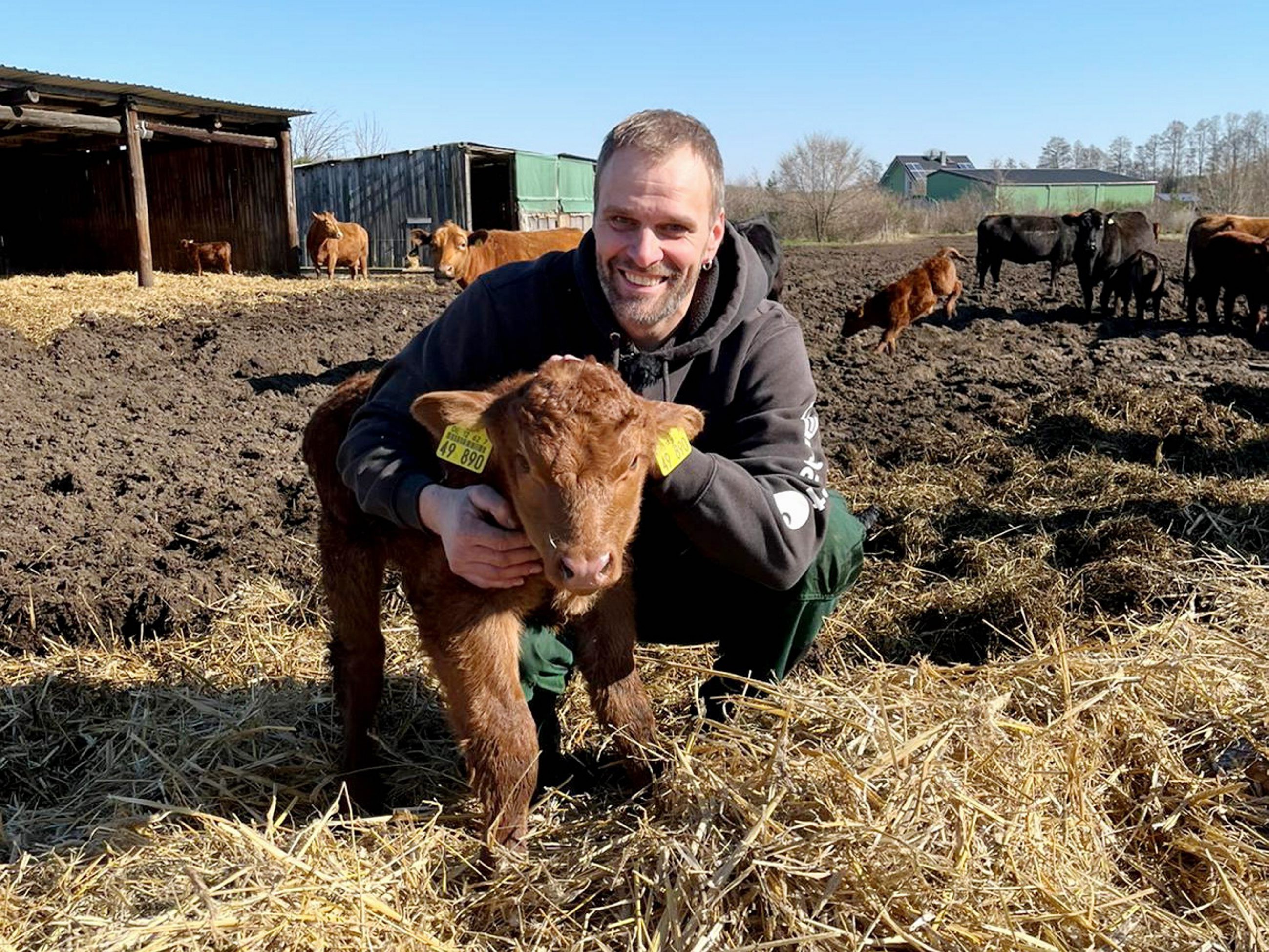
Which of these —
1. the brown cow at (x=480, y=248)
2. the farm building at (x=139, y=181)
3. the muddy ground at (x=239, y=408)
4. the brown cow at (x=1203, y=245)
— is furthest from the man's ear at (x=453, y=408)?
the farm building at (x=139, y=181)

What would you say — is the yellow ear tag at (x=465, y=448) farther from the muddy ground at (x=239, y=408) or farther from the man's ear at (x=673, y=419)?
the muddy ground at (x=239, y=408)

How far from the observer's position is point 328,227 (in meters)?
22.2

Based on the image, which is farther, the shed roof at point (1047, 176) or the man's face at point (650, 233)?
the shed roof at point (1047, 176)

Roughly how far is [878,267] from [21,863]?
21.9m

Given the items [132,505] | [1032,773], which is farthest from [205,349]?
[1032,773]

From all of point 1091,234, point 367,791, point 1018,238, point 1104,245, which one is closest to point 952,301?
point 1091,234

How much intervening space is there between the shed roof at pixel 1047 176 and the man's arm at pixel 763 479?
74376mm

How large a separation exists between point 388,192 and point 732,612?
1051 inches

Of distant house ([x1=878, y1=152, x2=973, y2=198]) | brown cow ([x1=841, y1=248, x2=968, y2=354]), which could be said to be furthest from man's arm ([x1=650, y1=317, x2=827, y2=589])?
distant house ([x1=878, y1=152, x2=973, y2=198])

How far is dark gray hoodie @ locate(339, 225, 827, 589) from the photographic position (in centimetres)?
316

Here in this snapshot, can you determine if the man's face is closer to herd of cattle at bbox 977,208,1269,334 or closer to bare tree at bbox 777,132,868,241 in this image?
herd of cattle at bbox 977,208,1269,334

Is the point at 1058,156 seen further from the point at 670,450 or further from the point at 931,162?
the point at 670,450

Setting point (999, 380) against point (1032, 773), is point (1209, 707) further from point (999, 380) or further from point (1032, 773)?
point (999, 380)

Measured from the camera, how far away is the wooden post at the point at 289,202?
70.9 ft
